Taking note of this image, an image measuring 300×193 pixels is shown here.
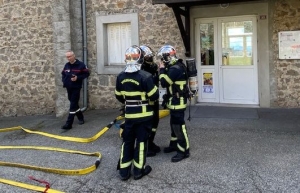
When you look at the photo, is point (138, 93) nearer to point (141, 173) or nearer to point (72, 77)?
point (141, 173)

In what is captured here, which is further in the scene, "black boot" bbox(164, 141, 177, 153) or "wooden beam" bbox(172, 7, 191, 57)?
"wooden beam" bbox(172, 7, 191, 57)

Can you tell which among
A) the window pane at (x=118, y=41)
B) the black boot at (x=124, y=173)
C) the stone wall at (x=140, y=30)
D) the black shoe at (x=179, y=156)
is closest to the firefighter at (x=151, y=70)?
the black shoe at (x=179, y=156)

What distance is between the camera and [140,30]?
9.88 metres

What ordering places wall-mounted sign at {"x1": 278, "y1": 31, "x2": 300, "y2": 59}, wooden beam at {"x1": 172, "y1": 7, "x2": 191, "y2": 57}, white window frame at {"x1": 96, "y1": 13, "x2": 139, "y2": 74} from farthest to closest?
white window frame at {"x1": 96, "y1": 13, "x2": 139, "y2": 74} < wooden beam at {"x1": 172, "y1": 7, "x2": 191, "y2": 57} < wall-mounted sign at {"x1": 278, "y1": 31, "x2": 300, "y2": 59}

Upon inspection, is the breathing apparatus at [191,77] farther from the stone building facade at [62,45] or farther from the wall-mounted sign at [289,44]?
the wall-mounted sign at [289,44]

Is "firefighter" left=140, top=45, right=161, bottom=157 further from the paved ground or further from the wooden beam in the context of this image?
the wooden beam

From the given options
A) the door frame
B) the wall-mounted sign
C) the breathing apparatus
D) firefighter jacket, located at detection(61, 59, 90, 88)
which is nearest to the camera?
the breathing apparatus

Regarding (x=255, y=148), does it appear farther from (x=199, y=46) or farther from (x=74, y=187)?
(x=199, y=46)

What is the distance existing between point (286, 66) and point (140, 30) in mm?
3934

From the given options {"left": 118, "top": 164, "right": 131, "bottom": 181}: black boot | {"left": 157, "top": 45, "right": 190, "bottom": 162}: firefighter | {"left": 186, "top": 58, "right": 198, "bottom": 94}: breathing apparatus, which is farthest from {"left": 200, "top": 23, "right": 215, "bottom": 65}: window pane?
{"left": 118, "top": 164, "right": 131, "bottom": 181}: black boot

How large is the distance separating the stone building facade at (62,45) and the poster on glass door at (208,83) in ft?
3.09

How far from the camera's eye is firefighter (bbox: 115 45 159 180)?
15.8 ft

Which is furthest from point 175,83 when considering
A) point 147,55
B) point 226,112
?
point 226,112

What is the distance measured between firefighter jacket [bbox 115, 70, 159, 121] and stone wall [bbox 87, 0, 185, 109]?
4.82 m
